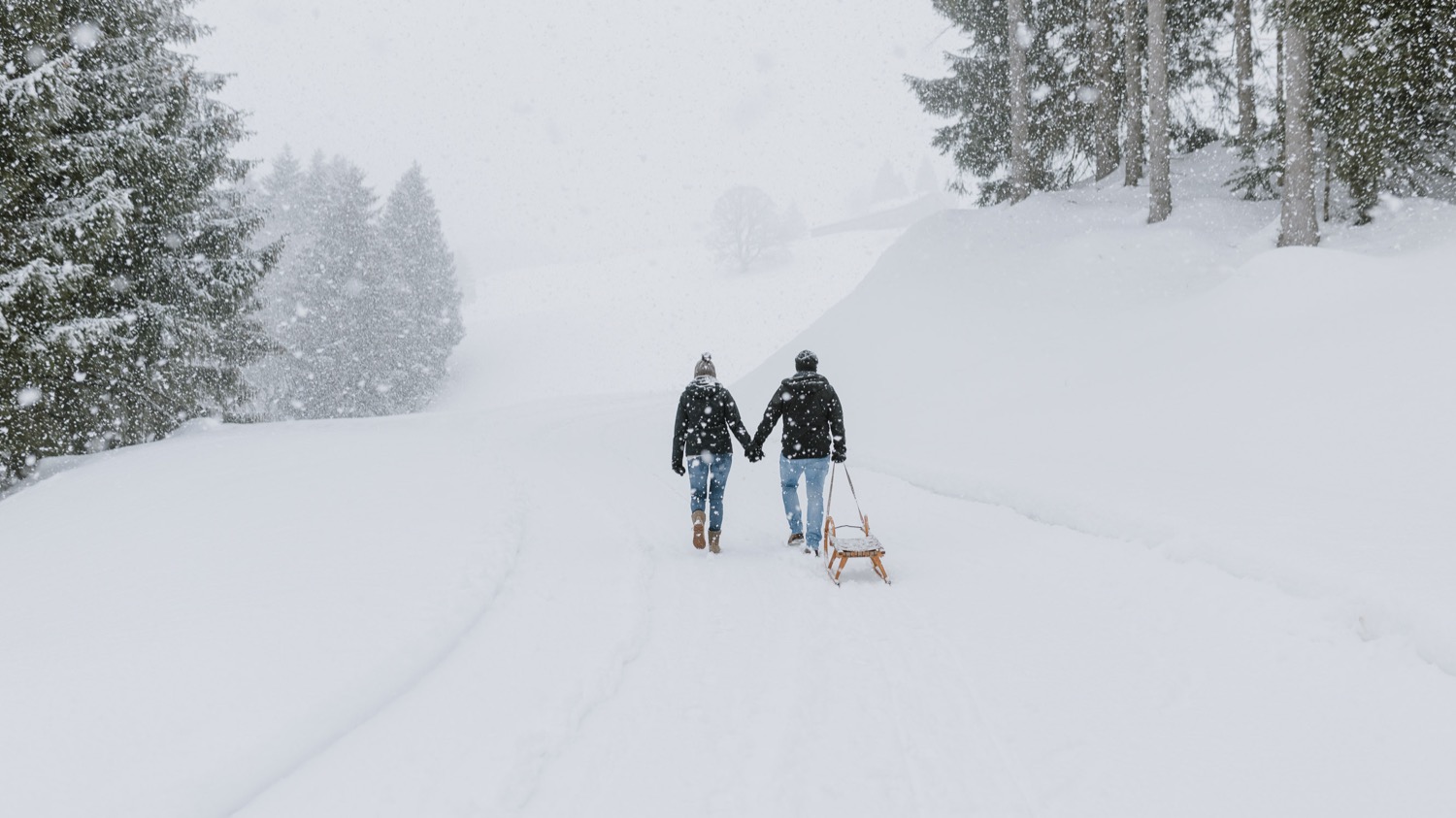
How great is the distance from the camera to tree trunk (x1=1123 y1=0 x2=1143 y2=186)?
58.7ft

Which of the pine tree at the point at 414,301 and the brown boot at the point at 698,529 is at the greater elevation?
the pine tree at the point at 414,301

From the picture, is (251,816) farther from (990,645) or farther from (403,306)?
(403,306)

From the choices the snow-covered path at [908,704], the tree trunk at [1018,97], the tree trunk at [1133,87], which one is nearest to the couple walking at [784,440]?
the snow-covered path at [908,704]

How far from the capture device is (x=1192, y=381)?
34.7 feet

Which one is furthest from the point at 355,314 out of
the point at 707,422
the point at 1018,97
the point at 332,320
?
the point at 707,422

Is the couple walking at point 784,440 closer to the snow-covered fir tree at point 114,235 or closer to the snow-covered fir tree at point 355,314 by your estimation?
the snow-covered fir tree at point 114,235

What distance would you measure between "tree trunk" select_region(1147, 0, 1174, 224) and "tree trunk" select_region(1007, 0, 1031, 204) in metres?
3.20

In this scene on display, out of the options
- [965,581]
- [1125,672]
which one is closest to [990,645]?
[1125,672]

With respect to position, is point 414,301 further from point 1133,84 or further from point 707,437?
point 707,437

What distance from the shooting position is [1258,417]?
349 inches

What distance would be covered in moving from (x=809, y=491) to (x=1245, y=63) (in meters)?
19.2

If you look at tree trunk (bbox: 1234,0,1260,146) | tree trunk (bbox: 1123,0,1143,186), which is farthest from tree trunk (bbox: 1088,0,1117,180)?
tree trunk (bbox: 1234,0,1260,146)

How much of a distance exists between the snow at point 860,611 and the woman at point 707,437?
72 centimetres

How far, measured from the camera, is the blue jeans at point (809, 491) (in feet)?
25.4
